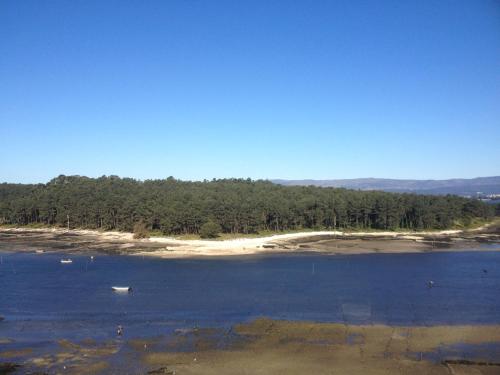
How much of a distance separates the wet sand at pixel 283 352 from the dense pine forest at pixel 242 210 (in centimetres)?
6236

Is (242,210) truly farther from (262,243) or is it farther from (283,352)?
(283,352)

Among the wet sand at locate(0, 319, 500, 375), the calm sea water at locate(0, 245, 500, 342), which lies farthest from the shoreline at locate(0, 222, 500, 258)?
the wet sand at locate(0, 319, 500, 375)

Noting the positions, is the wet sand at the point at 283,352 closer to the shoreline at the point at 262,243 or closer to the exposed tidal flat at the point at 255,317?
the exposed tidal flat at the point at 255,317

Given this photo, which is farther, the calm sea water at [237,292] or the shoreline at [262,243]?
the shoreline at [262,243]

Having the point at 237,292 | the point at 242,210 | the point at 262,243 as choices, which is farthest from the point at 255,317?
the point at 242,210

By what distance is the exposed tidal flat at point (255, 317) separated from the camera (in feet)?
118

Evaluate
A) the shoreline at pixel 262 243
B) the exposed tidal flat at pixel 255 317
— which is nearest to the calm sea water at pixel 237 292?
the exposed tidal flat at pixel 255 317

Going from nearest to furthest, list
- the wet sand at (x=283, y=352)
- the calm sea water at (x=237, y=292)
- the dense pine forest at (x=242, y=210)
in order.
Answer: the wet sand at (x=283, y=352), the calm sea water at (x=237, y=292), the dense pine forest at (x=242, y=210)

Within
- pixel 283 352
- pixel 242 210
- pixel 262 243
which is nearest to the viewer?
pixel 283 352

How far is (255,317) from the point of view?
4672cm

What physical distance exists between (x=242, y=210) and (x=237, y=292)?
1929 inches

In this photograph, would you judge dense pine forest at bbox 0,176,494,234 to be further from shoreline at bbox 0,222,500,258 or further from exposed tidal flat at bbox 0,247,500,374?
exposed tidal flat at bbox 0,247,500,374

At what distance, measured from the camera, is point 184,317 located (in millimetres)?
46969

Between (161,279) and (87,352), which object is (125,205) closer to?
(161,279)
